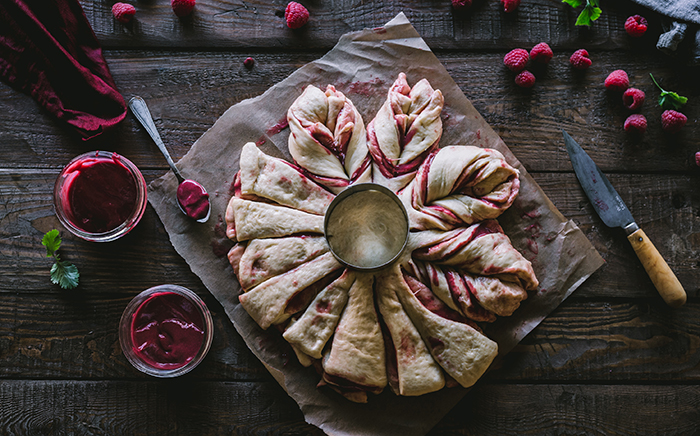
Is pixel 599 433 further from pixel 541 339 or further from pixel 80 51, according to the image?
pixel 80 51

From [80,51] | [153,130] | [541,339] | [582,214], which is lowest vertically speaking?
[541,339]

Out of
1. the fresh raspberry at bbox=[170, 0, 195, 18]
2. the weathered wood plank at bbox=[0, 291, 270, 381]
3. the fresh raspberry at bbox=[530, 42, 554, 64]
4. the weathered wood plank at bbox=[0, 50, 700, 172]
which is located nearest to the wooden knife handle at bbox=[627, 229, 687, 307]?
the weathered wood plank at bbox=[0, 50, 700, 172]

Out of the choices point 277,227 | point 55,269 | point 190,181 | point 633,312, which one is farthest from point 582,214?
point 55,269

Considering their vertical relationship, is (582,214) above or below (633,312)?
above

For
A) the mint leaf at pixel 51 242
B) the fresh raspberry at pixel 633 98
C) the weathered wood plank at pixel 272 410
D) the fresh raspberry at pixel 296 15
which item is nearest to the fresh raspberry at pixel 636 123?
the fresh raspberry at pixel 633 98

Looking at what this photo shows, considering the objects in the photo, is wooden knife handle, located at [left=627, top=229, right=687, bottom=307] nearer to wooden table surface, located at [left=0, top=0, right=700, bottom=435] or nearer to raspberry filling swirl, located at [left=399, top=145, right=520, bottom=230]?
→ wooden table surface, located at [left=0, top=0, right=700, bottom=435]

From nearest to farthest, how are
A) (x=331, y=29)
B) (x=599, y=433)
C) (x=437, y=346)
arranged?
(x=437, y=346) → (x=599, y=433) → (x=331, y=29)

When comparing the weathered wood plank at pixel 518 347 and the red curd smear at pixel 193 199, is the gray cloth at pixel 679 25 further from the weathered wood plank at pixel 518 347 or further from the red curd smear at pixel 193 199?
the red curd smear at pixel 193 199
